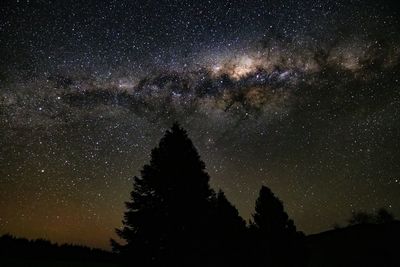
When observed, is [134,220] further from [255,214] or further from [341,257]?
[341,257]

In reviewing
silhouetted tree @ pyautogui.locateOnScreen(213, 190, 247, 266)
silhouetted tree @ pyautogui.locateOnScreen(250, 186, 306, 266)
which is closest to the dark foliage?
silhouetted tree @ pyautogui.locateOnScreen(213, 190, 247, 266)

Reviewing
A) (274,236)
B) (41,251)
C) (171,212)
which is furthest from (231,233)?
(41,251)

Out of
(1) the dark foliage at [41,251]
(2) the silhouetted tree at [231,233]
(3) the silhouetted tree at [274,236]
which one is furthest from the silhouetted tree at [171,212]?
(1) the dark foliage at [41,251]

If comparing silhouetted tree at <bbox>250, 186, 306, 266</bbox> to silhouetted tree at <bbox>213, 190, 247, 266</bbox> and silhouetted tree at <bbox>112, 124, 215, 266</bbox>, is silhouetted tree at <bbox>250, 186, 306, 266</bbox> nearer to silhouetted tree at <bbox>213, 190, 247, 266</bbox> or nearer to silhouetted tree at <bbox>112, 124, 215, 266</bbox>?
silhouetted tree at <bbox>213, 190, 247, 266</bbox>

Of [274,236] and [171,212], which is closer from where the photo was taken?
[171,212]

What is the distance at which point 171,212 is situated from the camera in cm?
1488

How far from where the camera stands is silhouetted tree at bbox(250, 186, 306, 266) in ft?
69.3

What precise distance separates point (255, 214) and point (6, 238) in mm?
31817

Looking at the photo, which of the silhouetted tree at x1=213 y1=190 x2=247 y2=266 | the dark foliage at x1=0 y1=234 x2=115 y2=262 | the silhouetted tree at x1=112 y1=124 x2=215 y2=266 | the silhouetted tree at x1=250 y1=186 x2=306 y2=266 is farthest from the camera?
the dark foliage at x1=0 y1=234 x2=115 y2=262

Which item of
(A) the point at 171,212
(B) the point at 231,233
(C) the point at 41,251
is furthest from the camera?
(C) the point at 41,251

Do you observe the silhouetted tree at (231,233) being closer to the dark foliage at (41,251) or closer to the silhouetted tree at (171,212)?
the silhouetted tree at (171,212)

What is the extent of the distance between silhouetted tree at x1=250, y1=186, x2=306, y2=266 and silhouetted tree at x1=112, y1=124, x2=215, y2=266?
25.8ft

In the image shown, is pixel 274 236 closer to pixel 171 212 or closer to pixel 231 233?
pixel 231 233

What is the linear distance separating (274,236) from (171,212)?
946cm
